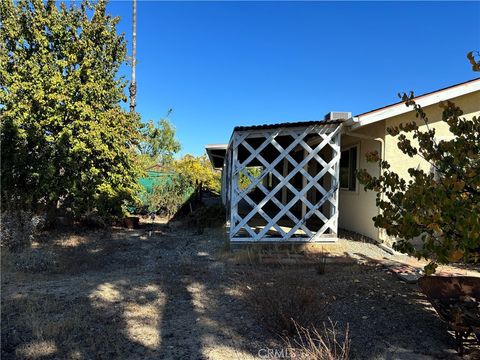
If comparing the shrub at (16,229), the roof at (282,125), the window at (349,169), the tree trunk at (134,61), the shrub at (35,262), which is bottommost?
the shrub at (35,262)

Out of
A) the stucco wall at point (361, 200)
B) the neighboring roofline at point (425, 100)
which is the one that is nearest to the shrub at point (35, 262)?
the stucco wall at point (361, 200)

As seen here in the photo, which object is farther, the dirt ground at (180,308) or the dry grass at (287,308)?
the dry grass at (287,308)

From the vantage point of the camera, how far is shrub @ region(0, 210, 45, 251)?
7539 millimetres

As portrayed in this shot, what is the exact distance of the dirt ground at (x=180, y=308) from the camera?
332 cm

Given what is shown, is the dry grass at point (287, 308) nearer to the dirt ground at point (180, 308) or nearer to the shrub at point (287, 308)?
the shrub at point (287, 308)

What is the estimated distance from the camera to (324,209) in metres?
11.4

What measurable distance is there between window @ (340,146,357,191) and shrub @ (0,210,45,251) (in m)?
7.86

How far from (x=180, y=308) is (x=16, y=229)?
210 inches

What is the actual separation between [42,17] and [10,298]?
833 cm

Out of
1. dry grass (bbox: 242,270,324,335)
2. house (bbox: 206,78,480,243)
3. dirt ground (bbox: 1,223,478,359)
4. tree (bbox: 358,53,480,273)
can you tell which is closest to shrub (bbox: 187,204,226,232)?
house (bbox: 206,78,480,243)

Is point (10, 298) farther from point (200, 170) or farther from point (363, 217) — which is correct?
point (200, 170)

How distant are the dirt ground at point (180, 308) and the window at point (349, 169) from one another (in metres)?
3.30

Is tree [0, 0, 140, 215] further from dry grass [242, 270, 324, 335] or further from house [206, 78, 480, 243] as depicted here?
dry grass [242, 270, 324, 335]

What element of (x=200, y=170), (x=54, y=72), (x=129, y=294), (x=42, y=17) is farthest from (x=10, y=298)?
(x=200, y=170)
